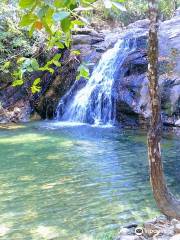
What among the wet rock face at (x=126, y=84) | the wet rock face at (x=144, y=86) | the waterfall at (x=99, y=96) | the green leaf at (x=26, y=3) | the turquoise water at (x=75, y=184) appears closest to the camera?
the green leaf at (x=26, y=3)

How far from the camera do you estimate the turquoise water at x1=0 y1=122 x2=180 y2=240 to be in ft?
16.3

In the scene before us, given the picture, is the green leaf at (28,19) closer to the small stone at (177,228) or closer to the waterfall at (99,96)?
the small stone at (177,228)

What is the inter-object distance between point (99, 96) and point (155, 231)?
11758mm

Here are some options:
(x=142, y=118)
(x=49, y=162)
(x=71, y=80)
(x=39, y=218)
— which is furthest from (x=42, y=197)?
(x=71, y=80)

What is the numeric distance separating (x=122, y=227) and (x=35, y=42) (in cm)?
1595

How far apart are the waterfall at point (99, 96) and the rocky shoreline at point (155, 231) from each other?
34.0ft

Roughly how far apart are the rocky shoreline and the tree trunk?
0.14 meters

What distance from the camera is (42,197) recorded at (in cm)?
616

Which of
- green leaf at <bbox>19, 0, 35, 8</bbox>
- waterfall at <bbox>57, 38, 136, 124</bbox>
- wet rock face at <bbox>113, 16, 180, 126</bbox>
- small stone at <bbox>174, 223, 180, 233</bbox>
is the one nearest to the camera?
green leaf at <bbox>19, 0, 35, 8</bbox>

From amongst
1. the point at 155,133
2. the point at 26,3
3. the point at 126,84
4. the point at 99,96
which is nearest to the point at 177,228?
the point at 155,133

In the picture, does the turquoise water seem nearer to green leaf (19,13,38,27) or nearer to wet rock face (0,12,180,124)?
wet rock face (0,12,180,124)

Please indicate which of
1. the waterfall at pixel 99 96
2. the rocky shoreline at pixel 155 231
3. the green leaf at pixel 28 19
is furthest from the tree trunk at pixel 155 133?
the waterfall at pixel 99 96

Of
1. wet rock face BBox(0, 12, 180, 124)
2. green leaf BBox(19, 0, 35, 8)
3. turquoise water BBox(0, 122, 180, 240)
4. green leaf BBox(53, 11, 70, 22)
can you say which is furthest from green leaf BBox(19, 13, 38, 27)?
wet rock face BBox(0, 12, 180, 124)

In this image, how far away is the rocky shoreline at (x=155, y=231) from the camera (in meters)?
3.84
